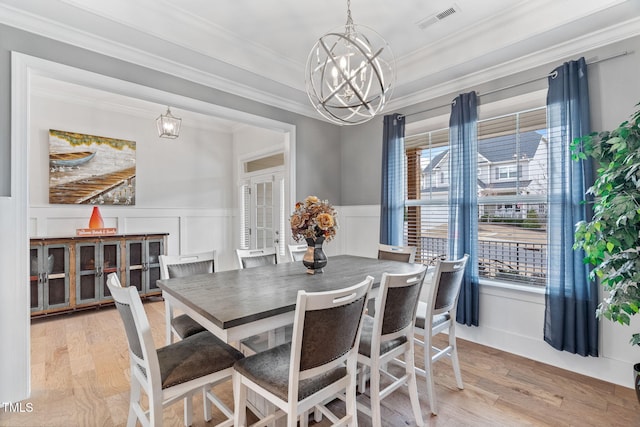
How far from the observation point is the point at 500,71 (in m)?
2.95

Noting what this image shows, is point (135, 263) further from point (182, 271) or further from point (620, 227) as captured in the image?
point (620, 227)

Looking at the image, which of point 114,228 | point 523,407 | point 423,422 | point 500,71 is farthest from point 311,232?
point 114,228

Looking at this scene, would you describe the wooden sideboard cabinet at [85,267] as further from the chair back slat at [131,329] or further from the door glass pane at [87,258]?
the chair back slat at [131,329]

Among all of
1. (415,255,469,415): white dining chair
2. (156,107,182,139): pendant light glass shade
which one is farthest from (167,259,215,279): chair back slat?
(156,107,182,139): pendant light glass shade

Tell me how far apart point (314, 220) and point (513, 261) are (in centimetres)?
205

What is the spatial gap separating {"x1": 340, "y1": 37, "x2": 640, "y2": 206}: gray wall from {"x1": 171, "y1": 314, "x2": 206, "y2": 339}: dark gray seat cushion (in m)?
2.68

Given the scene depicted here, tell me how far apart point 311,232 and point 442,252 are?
189cm

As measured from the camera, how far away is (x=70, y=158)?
13.8 feet

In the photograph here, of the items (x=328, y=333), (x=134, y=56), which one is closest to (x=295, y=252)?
(x=328, y=333)

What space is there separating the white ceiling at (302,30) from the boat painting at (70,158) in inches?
92.8

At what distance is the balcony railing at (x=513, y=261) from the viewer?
9.34 feet

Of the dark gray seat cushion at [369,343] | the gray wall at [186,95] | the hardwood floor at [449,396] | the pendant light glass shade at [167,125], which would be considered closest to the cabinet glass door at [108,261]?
the hardwood floor at [449,396]

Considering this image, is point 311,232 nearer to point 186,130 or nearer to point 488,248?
point 488,248

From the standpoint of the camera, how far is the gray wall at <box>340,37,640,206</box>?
7.68ft
